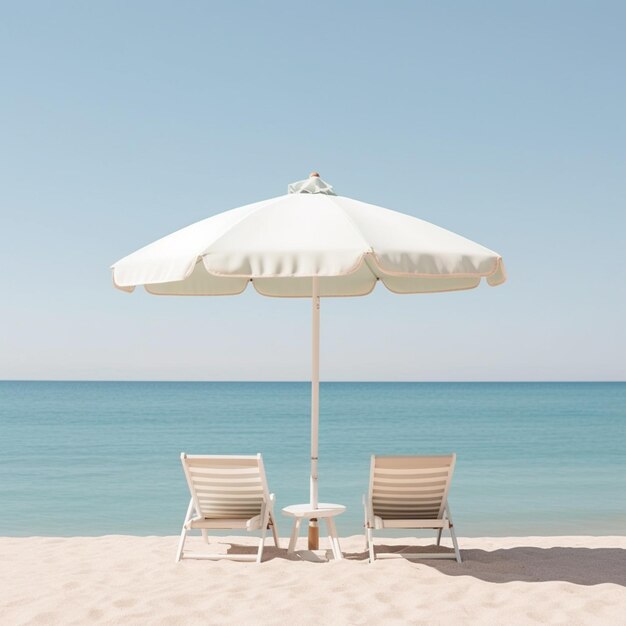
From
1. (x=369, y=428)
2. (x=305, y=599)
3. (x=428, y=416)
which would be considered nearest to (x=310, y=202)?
(x=305, y=599)

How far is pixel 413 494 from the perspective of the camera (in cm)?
574

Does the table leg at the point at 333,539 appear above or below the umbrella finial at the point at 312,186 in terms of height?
below

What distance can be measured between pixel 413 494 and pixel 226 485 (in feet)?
4.01

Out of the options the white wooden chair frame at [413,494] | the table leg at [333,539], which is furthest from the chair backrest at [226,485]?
the white wooden chair frame at [413,494]

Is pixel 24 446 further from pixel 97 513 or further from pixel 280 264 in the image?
pixel 280 264

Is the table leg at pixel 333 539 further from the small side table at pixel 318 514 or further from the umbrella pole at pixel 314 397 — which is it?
the umbrella pole at pixel 314 397

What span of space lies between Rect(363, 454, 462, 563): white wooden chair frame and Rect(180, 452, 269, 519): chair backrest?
714mm

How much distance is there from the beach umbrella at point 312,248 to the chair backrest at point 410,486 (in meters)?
0.45

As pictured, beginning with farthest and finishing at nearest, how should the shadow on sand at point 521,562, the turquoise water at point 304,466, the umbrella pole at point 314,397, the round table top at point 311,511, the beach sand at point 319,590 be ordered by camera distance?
1. the turquoise water at point 304,466
2. the umbrella pole at point 314,397
3. the round table top at point 311,511
4. the shadow on sand at point 521,562
5. the beach sand at point 319,590

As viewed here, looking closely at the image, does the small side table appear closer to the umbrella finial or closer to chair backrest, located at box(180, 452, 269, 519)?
chair backrest, located at box(180, 452, 269, 519)

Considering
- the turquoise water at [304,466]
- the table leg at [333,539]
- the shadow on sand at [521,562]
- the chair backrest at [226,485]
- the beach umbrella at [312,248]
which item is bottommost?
the turquoise water at [304,466]

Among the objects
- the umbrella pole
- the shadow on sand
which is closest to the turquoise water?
the shadow on sand

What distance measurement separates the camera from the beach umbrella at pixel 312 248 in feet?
15.3

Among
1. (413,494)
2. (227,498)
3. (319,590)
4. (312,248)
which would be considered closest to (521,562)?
(413,494)
